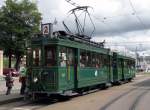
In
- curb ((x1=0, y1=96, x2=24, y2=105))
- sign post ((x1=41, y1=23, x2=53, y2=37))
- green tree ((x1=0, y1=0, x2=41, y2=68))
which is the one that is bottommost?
curb ((x1=0, y1=96, x2=24, y2=105))

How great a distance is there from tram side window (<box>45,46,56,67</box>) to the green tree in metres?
58.3

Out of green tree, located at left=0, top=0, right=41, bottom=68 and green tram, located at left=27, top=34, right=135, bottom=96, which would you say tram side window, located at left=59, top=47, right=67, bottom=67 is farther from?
green tree, located at left=0, top=0, right=41, bottom=68

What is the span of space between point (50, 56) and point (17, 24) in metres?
61.2

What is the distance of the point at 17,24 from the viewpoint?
79.8 meters

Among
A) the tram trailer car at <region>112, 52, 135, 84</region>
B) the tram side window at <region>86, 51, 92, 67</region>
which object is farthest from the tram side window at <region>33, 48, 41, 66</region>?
the tram trailer car at <region>112, 52, 135, 84</region>

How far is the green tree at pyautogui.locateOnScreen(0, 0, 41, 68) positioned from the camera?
79.2m

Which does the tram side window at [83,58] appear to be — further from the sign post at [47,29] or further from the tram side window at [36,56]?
the tram side window at [36,56]

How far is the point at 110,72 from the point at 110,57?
3.76 ft

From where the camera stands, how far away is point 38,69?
64.3ft

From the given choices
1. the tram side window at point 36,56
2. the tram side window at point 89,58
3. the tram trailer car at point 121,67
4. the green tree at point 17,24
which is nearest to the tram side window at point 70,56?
the tram side window at point 36,56

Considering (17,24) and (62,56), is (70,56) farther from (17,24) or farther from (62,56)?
(17,24)

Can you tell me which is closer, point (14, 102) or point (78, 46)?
point (14, 102)

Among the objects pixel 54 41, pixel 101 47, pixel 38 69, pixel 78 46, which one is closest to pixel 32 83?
pixel 38 69

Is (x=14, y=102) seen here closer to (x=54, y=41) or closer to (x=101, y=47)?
(x=54, y=41)
